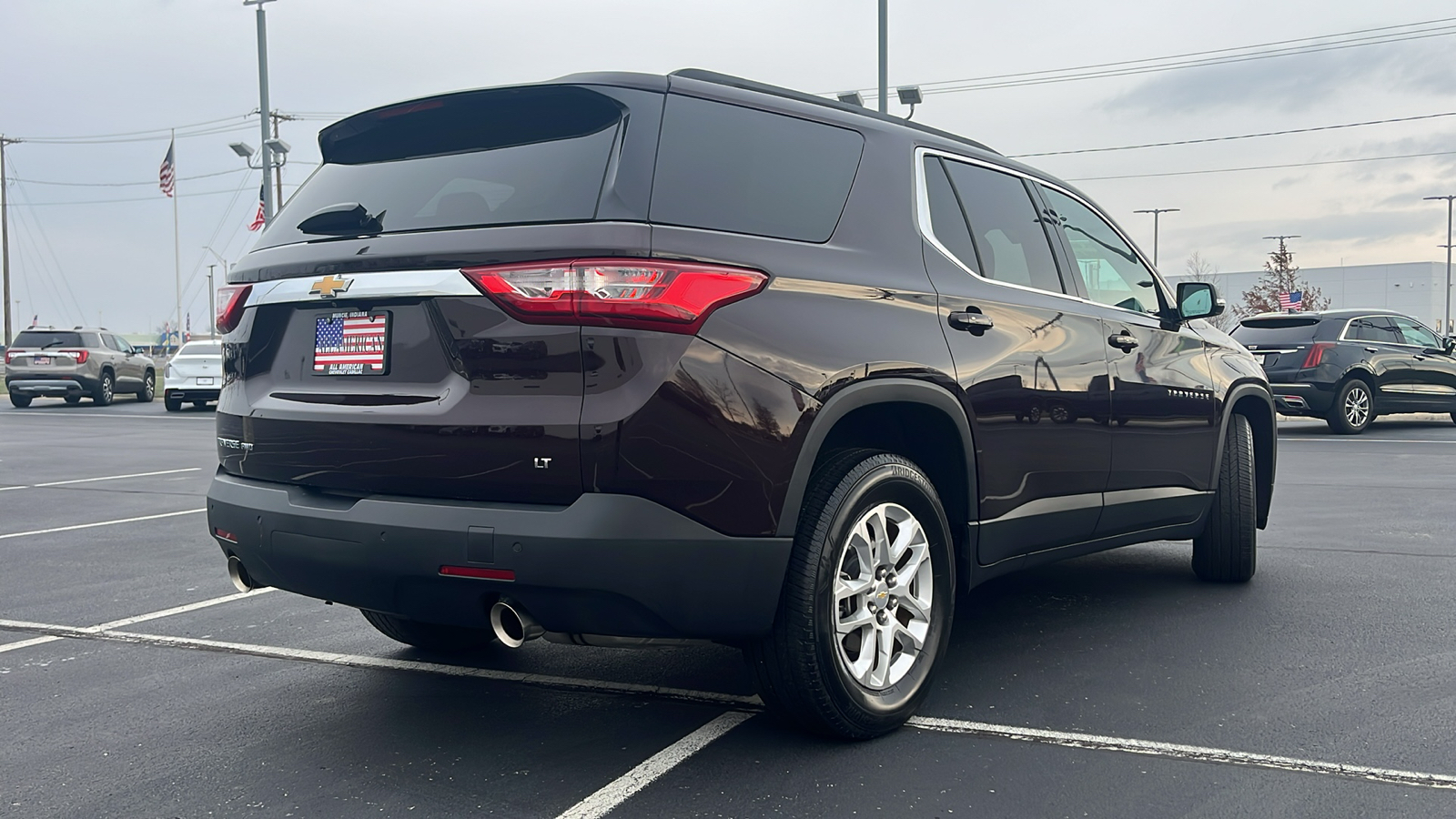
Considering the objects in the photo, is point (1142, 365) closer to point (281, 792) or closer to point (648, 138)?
point (648, 138)

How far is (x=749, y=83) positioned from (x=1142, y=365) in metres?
2.23

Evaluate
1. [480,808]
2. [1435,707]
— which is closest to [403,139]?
[480,808]

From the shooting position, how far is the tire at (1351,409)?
16.1 meters

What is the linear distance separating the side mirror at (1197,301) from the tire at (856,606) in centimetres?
227

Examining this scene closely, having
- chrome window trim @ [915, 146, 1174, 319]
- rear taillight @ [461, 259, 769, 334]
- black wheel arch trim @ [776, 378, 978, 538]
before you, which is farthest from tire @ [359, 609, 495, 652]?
chrome window trim @ [915, 146, 1174, 319]

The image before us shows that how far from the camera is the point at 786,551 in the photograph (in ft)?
10.5

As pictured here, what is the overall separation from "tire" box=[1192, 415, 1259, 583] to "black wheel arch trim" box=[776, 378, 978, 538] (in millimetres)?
2312

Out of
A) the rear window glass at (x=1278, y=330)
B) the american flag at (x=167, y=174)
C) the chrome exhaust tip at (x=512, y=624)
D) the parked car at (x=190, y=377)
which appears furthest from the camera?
the american flag at (x=167, y=174)

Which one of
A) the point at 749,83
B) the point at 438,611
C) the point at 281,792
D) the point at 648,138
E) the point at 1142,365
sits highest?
the point at 749,83

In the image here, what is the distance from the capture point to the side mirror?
5.39 meters

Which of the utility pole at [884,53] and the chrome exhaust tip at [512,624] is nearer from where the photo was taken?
the chrome exhaust tip at [512,624]

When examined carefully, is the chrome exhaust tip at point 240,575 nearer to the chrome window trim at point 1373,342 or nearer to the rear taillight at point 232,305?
the rear taillight at point 232,305

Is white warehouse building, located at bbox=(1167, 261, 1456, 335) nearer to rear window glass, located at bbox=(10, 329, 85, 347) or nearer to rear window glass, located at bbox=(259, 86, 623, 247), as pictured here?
rear window glass, located at bbox=(10, 329, 85, 347)

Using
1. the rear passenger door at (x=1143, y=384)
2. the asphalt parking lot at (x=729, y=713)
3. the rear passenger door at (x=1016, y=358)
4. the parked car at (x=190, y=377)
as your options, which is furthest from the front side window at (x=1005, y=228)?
the parked car at (x=190, y=377)
